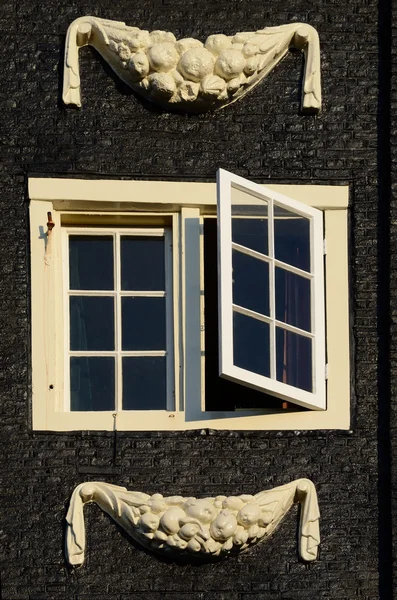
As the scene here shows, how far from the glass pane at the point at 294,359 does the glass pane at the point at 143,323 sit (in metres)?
0.80

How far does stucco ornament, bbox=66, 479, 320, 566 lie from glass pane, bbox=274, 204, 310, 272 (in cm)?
142

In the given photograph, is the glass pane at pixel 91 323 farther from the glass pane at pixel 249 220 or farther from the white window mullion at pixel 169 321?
the glass pane at pixel 249 220

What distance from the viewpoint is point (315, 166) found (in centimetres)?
1326

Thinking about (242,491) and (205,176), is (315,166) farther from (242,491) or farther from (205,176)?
(242,491)

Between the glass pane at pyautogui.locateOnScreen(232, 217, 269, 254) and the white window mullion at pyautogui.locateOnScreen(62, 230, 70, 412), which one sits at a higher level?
the glass pane at pyautogui.locateOnScreen(232, 217, 269, 254)

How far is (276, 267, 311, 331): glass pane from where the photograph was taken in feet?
42.6

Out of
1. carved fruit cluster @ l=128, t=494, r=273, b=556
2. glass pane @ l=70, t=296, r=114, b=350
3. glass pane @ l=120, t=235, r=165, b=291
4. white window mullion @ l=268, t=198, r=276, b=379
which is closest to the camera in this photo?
carved fruit cluster @ l=128, t=494, r=273, b=556

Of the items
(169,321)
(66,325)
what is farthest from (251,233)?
(66,325)

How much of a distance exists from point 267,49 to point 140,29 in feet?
2.65

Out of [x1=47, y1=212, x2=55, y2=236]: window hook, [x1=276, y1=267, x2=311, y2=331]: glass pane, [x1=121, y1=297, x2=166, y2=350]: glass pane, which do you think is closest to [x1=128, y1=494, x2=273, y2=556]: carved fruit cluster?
[x1=121, y1=297, x2=166, y2=350]: glass pane

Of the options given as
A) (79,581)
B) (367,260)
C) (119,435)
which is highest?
(367,260)

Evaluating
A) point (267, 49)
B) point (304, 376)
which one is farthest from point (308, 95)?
point (304, 376)

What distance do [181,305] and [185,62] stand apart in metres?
1.50

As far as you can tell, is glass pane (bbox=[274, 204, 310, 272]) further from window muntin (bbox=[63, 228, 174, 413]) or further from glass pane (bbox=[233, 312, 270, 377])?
window muntin (bbox=[63, 228, 174, 413])
